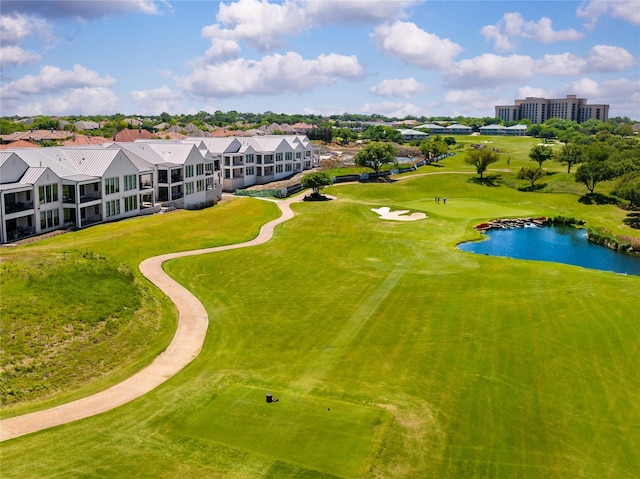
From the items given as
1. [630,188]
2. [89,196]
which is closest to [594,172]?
[630,188]

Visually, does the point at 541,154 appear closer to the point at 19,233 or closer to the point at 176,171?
the point at 176,171

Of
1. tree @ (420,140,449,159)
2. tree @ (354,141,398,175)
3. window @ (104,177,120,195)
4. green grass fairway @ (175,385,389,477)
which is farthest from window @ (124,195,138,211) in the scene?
tree @ (420,140,449,159)

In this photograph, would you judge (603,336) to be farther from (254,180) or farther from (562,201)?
(254,180)

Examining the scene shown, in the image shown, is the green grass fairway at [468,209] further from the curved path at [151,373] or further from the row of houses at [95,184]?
the curved path at [151,373]

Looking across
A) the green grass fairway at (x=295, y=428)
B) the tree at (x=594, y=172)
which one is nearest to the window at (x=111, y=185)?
the green grass fairway at (x=295, y=428)

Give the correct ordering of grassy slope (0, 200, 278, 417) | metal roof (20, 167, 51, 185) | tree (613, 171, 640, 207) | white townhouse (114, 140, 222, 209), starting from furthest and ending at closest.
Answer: tree (613, 171, 640, 207), white townhouse (114, 140, 222, 209), metal roof (20, 167, 51, 185), grassy slope (0, 200, 278, 417)

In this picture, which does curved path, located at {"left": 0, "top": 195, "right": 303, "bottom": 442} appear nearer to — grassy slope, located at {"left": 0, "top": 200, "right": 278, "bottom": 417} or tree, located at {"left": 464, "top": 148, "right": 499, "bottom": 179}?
grassy slope, located at {"left": 0, "top": 200, "right": 278, "bottom": 417}

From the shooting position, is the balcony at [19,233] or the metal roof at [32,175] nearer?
the balcony at [19,233]
